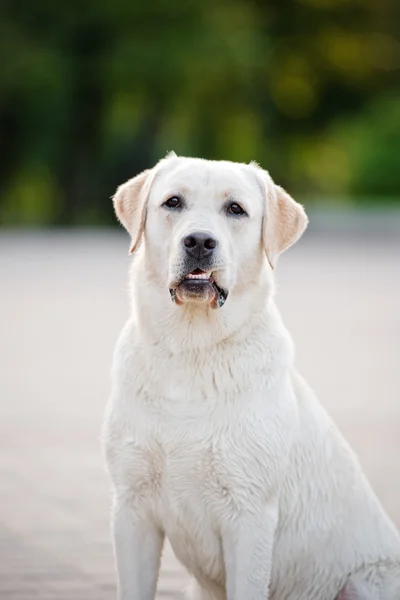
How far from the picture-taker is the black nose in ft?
15.5

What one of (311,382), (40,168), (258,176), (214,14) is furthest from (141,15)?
(258,176)

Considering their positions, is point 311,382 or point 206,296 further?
point 311,382

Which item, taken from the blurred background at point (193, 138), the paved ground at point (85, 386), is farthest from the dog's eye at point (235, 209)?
the blurred background at point (193, 138)

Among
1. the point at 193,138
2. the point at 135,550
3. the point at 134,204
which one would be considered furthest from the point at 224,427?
the point at 193,138

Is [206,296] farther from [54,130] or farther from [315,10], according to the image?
[315,10]

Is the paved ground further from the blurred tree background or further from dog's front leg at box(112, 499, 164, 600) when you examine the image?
the blurred tree background

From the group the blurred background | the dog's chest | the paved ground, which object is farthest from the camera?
the blurred background

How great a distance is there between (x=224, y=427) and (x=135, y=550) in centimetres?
55

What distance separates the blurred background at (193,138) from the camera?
16.4m

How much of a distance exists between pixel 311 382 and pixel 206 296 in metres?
6.20

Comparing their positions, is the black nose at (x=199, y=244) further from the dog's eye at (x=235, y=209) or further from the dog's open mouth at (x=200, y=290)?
the dog's eye at (x=235, y=209)

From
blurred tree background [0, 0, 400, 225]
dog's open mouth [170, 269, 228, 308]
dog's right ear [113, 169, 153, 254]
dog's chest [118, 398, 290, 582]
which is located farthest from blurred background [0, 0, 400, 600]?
dog's chest [118, 398, 290, 582]

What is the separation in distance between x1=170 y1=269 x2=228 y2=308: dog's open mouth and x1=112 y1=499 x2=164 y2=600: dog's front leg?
2.52ft

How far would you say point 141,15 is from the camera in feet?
118
